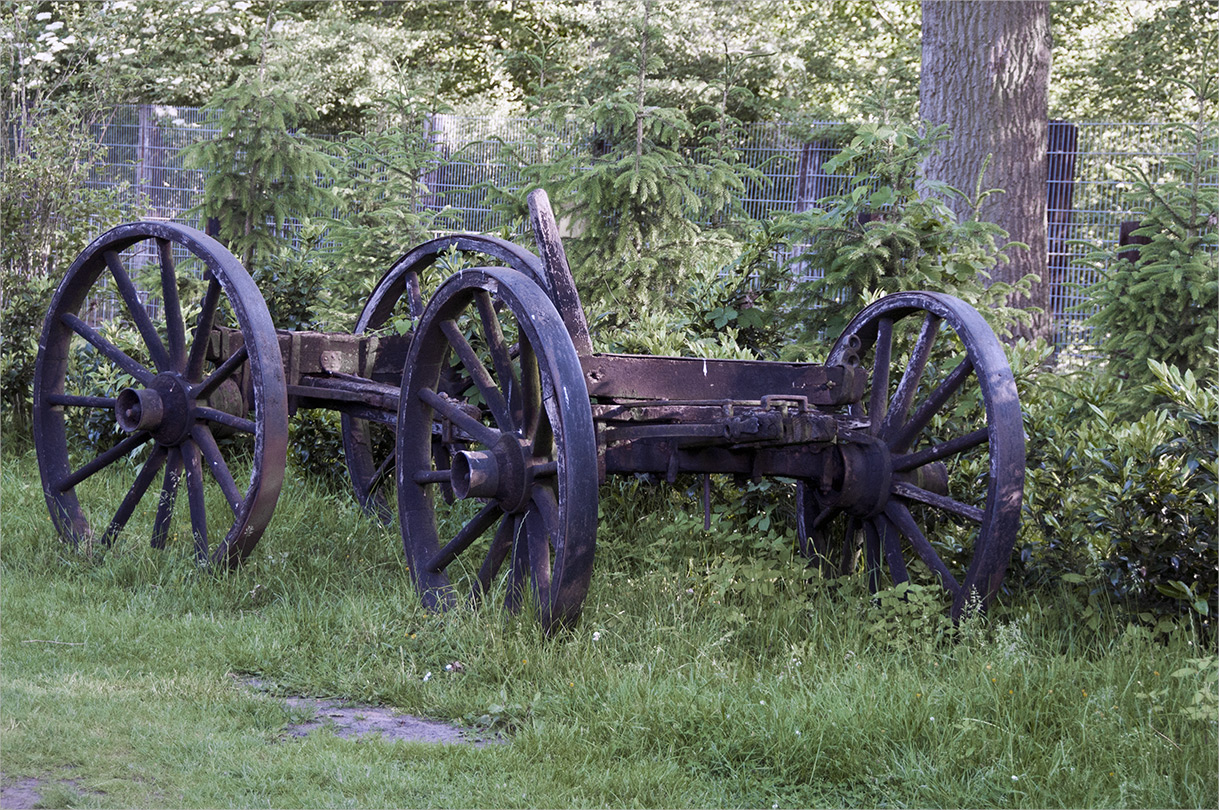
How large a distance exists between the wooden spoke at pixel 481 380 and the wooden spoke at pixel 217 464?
1057 mm

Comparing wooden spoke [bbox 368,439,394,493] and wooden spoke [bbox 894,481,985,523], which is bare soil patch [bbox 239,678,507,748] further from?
wooden spoke [bbox 368,439,394,493]

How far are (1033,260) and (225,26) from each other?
1717cm

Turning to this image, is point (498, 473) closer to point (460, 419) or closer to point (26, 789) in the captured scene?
point (460, 419)

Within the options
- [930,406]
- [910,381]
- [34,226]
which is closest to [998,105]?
[910,381]

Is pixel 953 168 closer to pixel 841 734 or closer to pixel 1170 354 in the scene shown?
pixel 1170 354

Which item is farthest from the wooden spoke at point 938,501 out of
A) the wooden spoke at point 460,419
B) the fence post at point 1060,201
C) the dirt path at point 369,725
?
the fence post at point 1060,201

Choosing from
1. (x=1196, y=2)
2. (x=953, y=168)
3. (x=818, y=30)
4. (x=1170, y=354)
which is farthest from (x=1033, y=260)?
(x=818, y=30)

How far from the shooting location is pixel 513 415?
410 centimetres

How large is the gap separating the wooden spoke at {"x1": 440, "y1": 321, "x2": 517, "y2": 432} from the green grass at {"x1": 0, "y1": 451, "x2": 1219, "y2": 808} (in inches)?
26.6

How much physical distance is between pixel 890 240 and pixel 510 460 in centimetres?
244

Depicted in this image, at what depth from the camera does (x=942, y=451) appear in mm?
3986

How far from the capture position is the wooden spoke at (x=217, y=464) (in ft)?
14.8

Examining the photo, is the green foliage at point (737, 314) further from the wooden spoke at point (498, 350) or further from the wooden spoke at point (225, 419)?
the wooden spoke at point (225, 419)

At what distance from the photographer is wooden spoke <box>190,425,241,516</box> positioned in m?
4.51
